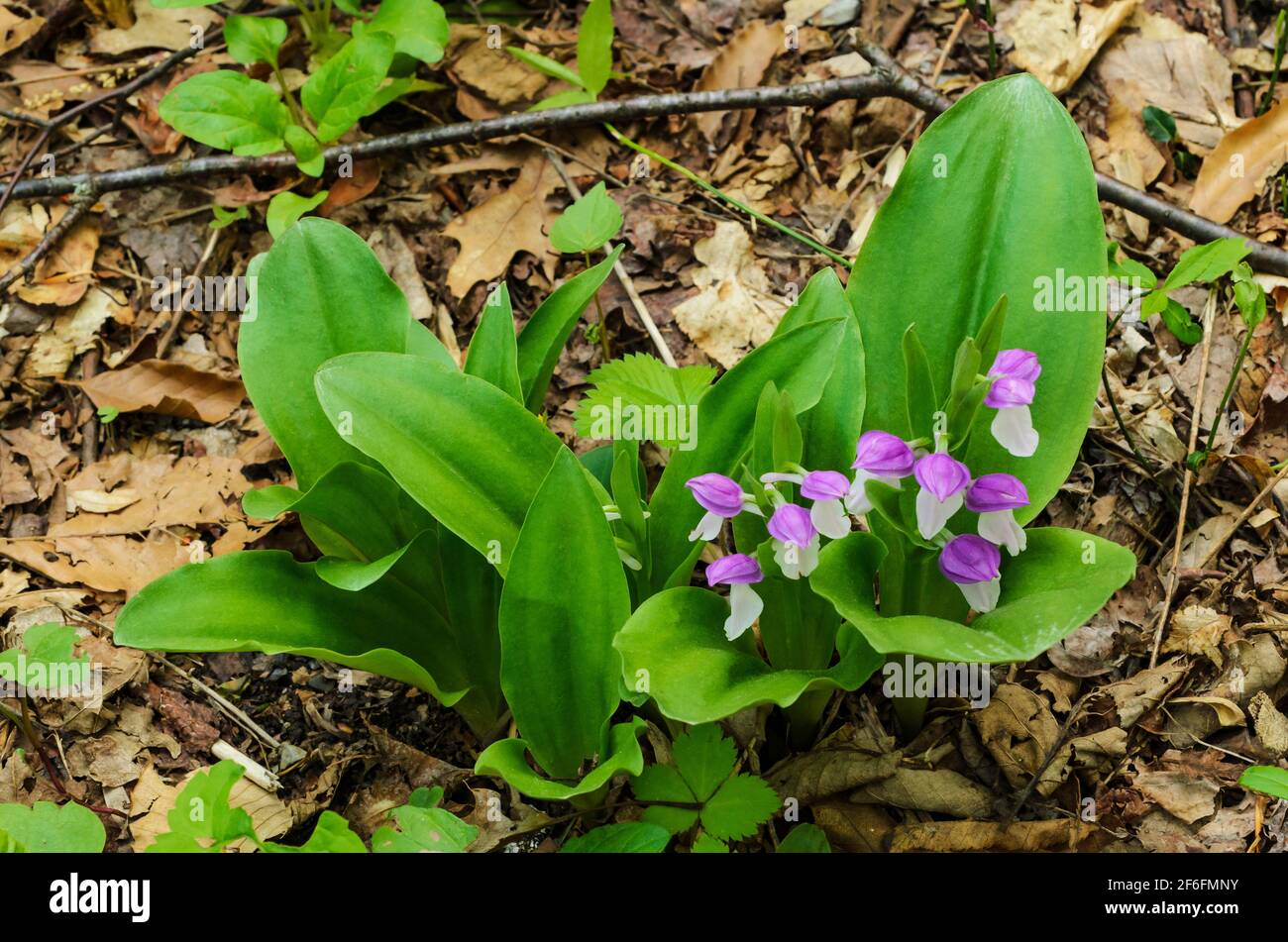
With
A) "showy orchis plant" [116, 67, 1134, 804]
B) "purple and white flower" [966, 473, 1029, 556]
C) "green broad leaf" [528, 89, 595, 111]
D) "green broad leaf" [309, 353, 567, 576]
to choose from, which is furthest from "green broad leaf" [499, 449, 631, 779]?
"green broad leaf" [528, 89, 595, 111]

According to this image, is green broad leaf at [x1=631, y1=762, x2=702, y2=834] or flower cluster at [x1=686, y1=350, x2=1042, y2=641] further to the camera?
green broad leaf at [x1=631, y1=762, x2=702, y2=834]

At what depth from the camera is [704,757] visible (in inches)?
82.2

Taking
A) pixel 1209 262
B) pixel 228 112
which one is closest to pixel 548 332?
pixel 228 112

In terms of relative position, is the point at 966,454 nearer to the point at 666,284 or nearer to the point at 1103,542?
the point at 1103,542

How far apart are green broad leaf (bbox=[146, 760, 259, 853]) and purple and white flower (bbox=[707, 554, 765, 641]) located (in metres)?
0.88

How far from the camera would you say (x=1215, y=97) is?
3268 millimetres

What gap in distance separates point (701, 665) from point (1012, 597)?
546mm

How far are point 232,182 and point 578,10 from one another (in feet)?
4.15

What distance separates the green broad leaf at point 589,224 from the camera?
2.71 metres

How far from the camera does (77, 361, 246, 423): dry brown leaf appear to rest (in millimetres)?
3012

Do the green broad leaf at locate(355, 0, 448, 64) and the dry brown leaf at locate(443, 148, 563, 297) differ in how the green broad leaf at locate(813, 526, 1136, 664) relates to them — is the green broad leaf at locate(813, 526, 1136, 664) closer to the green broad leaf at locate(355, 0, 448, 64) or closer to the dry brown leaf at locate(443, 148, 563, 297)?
the dry brown leaf at locate(443, 148, 563, 297)

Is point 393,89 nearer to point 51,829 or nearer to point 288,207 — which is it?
point 288,207

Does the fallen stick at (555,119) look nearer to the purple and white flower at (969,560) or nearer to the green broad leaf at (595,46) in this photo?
the green broad leaf at (595,46)
